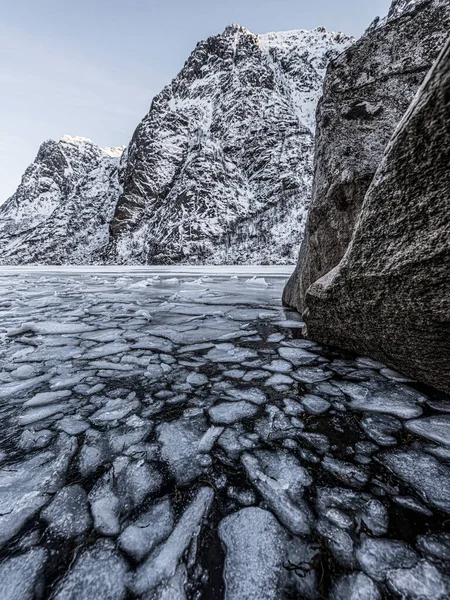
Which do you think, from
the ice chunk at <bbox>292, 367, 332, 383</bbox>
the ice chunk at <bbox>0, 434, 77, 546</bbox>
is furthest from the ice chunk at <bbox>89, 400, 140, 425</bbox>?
the ice chunk at <bbox>292, 367, 332, 383</bbox>

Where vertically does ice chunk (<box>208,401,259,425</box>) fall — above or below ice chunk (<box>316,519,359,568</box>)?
below

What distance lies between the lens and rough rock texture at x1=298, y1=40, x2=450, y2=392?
991 mm

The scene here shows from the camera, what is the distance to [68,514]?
75cm

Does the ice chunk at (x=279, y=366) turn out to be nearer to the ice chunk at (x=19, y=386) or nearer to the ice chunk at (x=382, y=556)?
the ice chunk at (x=382, y=556)

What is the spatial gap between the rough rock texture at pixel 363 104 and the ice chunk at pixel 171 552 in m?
2.34

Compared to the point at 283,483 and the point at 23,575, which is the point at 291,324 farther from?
the point at 23,575

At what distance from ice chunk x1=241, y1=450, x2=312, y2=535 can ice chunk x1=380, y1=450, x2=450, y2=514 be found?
32 cm

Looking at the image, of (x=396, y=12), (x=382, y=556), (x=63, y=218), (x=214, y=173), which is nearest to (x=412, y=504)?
(x=382, y=556)

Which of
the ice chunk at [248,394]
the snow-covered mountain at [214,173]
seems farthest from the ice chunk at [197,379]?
the snow-covered mountain at [214,173]

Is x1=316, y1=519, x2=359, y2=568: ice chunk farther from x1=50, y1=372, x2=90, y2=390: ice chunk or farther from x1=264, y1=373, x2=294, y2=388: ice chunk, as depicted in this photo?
x1=50, y1=372, x2=90, y2=390: ice chunk

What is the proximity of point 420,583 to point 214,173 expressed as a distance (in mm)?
52455

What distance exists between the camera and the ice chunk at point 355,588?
0.55m

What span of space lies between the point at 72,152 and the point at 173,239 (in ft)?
270

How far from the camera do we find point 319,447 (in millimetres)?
998
